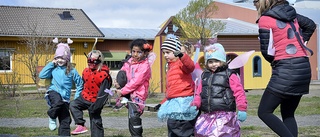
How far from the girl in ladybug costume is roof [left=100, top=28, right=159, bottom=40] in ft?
77.6

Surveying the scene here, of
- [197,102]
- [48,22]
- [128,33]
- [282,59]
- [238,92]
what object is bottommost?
[197,102]

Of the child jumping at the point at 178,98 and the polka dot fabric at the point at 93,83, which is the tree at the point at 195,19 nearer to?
the polka dot fabric at the point at 93,83

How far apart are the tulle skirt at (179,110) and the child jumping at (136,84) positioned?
47cm

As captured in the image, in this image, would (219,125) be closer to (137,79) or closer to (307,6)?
(137,79)

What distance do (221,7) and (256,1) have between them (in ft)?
107

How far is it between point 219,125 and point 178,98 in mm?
822

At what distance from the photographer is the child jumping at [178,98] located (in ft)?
17.3

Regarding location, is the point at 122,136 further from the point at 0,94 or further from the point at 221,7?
the point at 221,7

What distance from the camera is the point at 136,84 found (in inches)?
228

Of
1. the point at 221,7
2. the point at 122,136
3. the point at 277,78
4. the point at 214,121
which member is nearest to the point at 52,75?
the point at 122,136

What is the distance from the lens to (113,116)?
9.92 meters

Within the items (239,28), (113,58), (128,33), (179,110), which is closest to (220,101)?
(179,110)

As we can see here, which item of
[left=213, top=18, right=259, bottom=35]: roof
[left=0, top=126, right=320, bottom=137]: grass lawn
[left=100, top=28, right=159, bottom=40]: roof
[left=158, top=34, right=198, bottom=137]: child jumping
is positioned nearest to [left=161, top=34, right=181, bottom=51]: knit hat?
[left=158, top=34, right=198, bottom=137]: child jumping

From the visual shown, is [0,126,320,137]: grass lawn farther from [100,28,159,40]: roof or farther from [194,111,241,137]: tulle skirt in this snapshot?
[100,28,159,40]: roof
